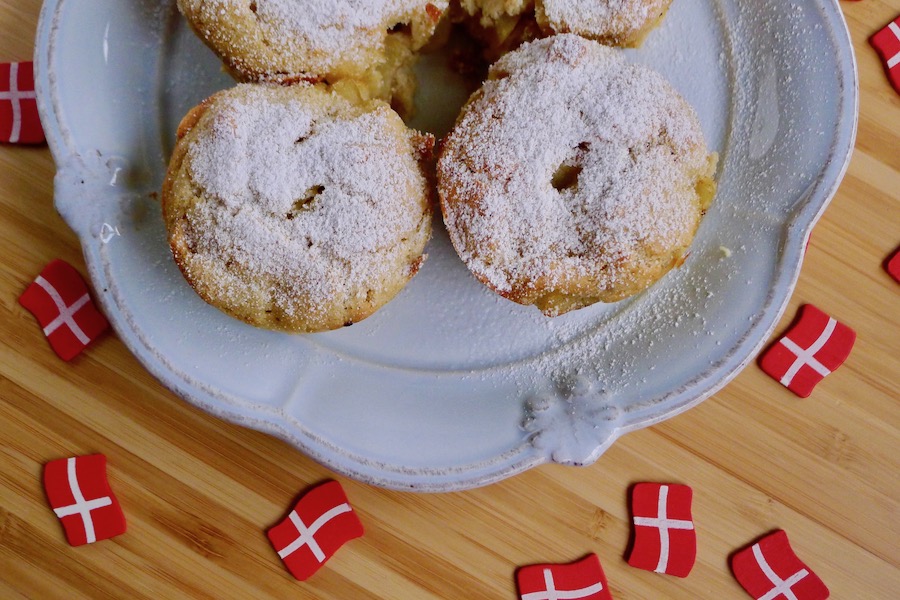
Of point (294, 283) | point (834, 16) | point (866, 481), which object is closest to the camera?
point (294, 283)

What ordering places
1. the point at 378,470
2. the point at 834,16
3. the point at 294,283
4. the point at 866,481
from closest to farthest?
the point at 294,283 < the point at 378,470 < the point at 834,16 < the point at 866,481

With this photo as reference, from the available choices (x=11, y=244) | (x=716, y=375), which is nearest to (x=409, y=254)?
(x=716, y=375)

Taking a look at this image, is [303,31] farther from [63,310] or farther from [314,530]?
[314,530]

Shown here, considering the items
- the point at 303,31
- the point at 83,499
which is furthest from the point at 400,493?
the point at 303,31

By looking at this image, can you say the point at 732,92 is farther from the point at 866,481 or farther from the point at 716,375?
the point at 866,481

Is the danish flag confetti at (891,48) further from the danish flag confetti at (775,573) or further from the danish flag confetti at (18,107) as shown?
the danish flag confetti at (18,107)

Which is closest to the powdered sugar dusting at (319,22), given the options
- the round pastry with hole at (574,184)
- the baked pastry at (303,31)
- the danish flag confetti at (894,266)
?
the baked pastry at (303,31)
